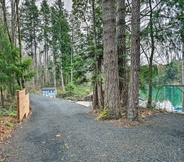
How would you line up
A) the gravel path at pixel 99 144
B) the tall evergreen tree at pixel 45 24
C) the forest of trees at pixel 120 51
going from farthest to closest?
the tall evergreen tree at pixel 45 24, the forest of trees at pixel 120 51, the gravel path at pixel 99 144

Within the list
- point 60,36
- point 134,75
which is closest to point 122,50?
point 134,75

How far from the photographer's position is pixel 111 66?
13.4 feet

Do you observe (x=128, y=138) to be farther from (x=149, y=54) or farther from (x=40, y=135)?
(x=149, y=54)

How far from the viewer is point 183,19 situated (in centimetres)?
411

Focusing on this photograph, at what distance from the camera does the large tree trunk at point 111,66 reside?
13.2 ft

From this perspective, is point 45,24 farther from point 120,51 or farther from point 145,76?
point 145,76

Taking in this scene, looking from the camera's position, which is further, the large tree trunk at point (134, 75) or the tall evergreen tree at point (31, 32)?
the tall evergreen tree at point (31, 32)

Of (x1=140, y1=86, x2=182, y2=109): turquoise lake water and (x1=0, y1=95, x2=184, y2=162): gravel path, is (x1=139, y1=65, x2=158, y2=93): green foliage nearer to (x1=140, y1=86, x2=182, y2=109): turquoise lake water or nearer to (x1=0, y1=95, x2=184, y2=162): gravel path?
(x1=140, y1=86, x2=182, y2=109): turquoise lake water

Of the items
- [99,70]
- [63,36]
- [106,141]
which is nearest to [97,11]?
[99,70]

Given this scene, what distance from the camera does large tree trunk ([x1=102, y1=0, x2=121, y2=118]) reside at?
13.2ft

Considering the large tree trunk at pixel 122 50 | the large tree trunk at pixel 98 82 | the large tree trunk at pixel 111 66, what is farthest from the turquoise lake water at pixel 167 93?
the large tree trunk at pixel 111 66

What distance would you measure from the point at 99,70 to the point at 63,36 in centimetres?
1515

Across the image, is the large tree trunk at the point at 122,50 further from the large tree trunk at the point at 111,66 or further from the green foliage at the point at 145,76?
the large tree trunk at the point at 111,66

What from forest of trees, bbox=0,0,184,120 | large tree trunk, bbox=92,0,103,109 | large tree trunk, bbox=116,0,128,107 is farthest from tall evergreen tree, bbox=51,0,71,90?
large tree trunk, bbox=116,0,128,107
